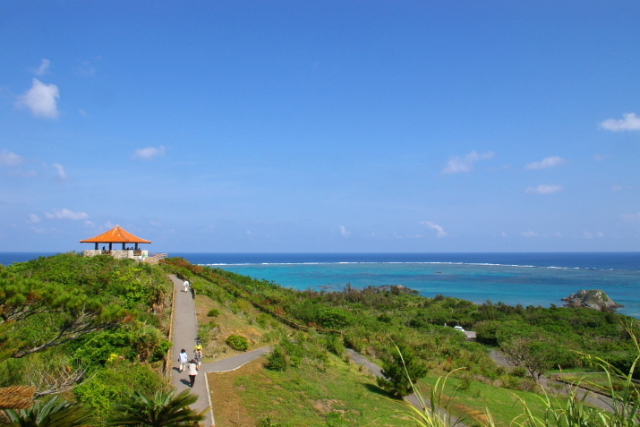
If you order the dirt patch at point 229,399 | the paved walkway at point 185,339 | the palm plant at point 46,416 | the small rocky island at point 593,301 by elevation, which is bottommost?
the small rocky island at point 593,301

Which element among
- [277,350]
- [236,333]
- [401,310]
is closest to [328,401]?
[277,350]

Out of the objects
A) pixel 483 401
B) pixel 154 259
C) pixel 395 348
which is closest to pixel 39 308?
pixel 395 348

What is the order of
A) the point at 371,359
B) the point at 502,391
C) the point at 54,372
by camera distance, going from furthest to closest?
the point at 371,359, the point at 502,391, the point at 54,372

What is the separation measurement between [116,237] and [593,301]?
6232 centimetres

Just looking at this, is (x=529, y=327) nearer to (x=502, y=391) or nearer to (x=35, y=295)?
(x=502, y=391)

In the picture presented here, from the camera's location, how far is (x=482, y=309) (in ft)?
160

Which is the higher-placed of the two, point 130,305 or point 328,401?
point 130,305

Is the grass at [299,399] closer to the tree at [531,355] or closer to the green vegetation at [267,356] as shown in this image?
the green vegetation at [267,356]

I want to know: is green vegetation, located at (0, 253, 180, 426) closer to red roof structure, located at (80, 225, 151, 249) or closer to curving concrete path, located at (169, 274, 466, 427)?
curving concrete path, located at (169, 274, 466, 427)

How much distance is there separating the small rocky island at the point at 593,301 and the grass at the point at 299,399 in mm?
52057

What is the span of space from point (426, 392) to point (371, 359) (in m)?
5.75

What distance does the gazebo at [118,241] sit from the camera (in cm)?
3538

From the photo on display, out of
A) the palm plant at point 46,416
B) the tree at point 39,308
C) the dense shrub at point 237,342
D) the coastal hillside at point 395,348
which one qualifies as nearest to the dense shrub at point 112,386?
the tree at point 39,308

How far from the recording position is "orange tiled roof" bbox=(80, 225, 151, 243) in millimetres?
36094
